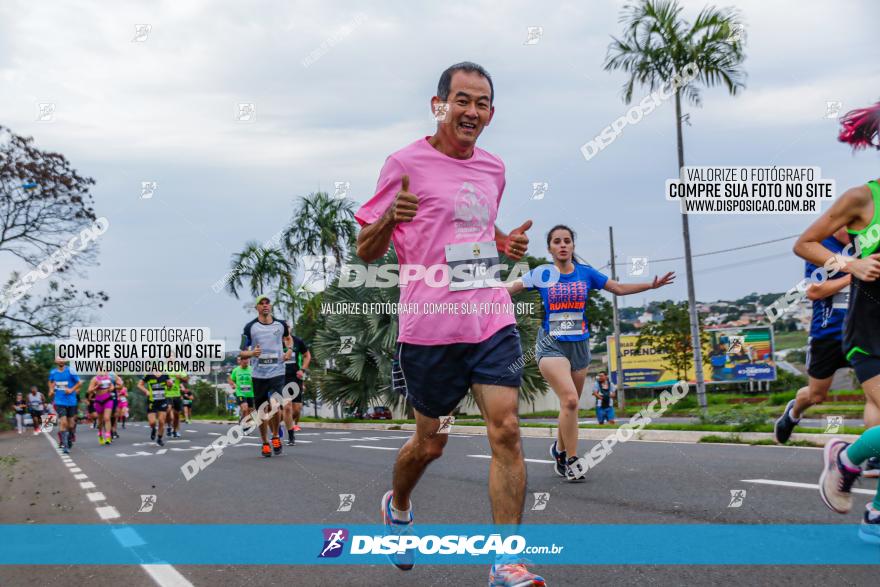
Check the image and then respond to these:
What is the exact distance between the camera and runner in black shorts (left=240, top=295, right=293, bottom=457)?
37.1ft

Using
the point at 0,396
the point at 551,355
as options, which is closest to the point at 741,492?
the point at 551,355

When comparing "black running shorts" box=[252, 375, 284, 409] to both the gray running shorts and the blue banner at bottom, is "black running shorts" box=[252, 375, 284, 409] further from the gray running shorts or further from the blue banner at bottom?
the blue banner at bottom

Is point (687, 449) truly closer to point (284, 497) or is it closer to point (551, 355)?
point (551, 355)

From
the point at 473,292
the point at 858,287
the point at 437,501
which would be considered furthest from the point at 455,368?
the point at 437,501

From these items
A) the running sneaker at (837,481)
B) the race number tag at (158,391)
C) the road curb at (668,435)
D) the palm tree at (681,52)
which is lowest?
the road curb at (668,435)

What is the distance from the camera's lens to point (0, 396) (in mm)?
20094

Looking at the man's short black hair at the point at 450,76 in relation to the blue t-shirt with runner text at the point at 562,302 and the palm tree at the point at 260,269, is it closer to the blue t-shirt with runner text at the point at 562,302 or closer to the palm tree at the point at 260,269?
the blue t-shirt with runner text at the point at 562,302

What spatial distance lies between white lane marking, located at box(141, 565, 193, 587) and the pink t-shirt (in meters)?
1.65

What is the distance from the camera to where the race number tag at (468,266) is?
349cm

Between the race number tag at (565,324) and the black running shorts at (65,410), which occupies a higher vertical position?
the race number tag at (565,324)

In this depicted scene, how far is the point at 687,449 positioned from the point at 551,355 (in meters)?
3.74

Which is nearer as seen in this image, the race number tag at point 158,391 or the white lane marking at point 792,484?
the white lane marking at point 792,484

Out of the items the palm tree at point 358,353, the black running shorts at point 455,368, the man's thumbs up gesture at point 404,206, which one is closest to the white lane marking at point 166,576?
the black running shorts at point 455,368

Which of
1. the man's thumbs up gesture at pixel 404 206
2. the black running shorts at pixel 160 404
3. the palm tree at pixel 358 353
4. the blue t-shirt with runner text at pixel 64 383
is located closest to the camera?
the man's thumbs up gesture at pixel 404 206
